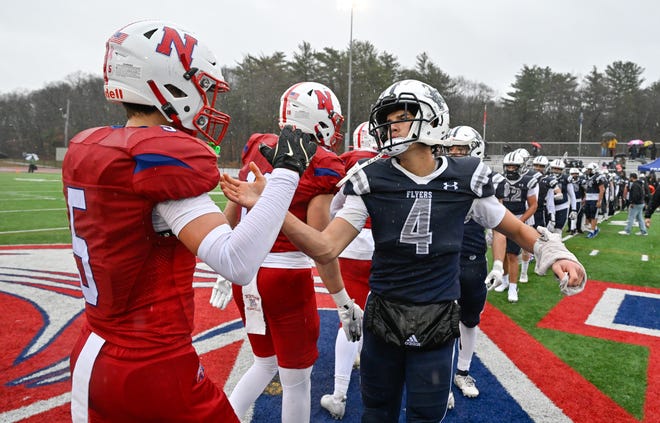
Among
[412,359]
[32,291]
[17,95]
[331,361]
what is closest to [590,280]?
[331,361]

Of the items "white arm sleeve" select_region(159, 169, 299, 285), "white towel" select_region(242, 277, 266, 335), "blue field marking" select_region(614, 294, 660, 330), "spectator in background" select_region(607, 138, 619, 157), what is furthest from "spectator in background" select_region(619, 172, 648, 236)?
"spectator in background" select_region(607, 138, 619, 157)

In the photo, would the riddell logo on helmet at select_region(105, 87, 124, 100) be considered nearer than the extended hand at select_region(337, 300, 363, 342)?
Yes

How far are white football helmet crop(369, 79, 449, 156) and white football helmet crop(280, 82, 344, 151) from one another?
102cm

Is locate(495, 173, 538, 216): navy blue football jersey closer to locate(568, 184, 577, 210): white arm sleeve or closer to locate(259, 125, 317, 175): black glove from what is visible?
locate(568, 184, 577, 210): white arm sleeve

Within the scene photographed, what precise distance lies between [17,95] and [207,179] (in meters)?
86.6

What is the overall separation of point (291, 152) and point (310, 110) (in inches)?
65.4

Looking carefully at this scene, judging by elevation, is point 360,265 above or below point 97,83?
below

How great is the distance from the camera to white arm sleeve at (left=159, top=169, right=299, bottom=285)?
1456 millimetres

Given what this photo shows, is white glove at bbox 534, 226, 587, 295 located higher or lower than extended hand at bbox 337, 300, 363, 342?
higher

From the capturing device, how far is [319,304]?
20.0 ft

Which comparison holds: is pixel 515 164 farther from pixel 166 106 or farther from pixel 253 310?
pixel 166 106

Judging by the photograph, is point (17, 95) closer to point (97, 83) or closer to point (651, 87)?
point (97, 83)

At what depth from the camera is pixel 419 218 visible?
7.38 ft

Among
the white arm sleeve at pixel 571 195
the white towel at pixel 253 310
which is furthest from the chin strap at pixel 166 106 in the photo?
the white arm sleeve at pixel 571 195
